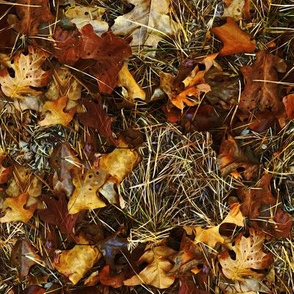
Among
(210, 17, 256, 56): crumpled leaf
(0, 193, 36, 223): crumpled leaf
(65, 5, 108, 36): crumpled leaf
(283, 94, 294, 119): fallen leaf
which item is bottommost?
(0, 193, 36, 223): crumpled leaf

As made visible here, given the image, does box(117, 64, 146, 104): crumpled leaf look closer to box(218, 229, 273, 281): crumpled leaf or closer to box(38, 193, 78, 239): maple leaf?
box(38, 193, 78, 239): maple leaf

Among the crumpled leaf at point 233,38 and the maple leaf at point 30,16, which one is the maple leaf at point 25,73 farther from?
the crumpled leaf at point 233,38

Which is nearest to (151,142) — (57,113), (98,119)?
(98,119)

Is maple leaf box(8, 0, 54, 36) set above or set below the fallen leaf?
above

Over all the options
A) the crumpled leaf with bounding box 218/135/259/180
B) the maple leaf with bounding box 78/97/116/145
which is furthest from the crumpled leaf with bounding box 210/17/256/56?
the maple leaf with bounding box 78/97/116/145

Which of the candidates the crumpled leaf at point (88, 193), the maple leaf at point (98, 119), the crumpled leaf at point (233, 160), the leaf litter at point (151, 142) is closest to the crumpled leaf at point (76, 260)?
the leaf litter at point (151, 142)

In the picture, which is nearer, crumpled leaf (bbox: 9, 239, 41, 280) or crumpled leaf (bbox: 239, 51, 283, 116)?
crumpled leaf (bbox: 239, 51, 283, 116)
